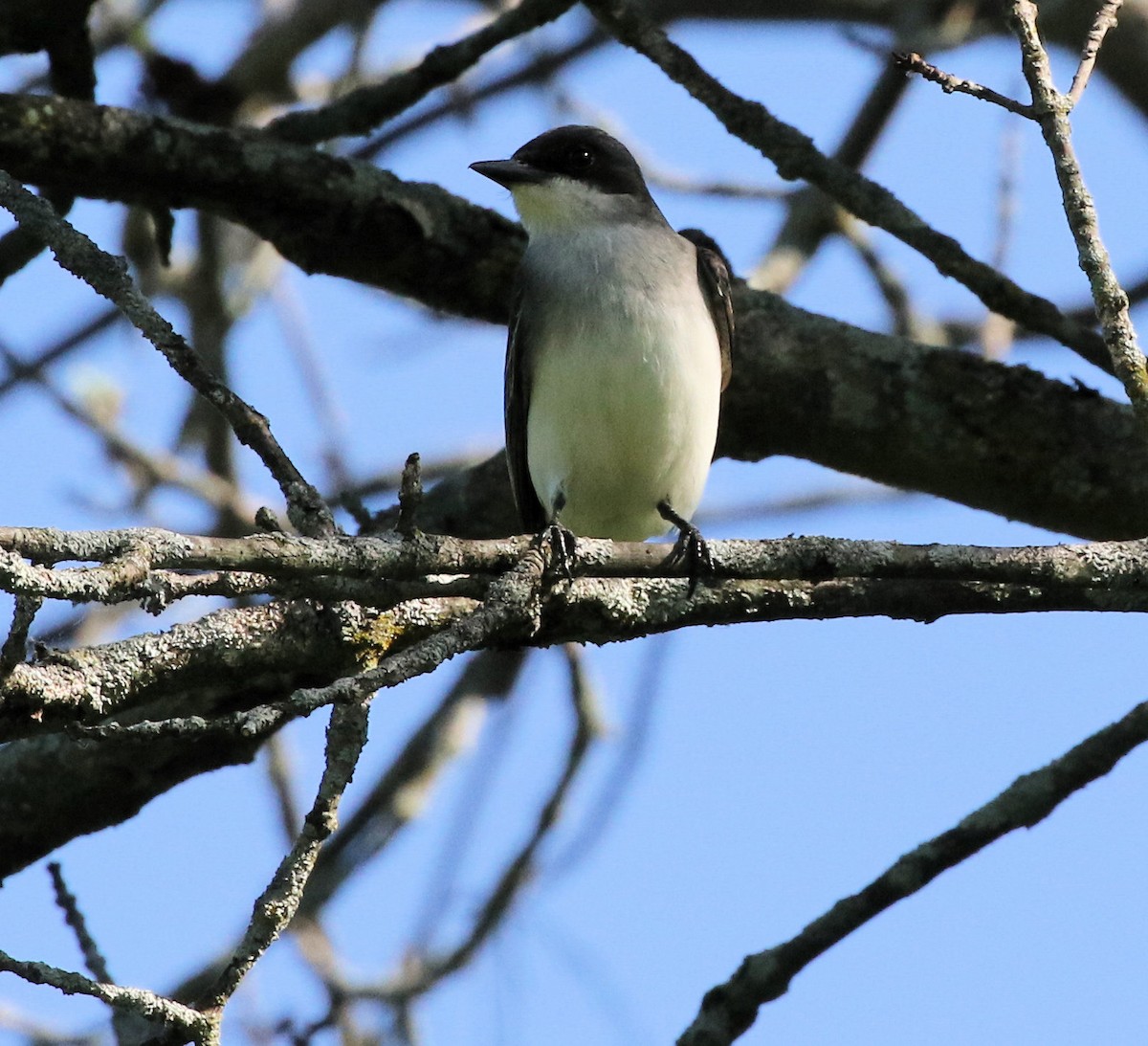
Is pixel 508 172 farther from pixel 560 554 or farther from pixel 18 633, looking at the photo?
pixel 18 633

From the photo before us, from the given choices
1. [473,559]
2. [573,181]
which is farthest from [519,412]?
[473,559]

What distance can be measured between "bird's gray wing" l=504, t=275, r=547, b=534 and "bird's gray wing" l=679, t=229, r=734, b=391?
73 centimetres

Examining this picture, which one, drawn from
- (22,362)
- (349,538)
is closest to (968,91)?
(349,538)

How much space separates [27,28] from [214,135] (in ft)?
2.67

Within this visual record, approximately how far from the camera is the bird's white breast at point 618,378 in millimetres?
6082

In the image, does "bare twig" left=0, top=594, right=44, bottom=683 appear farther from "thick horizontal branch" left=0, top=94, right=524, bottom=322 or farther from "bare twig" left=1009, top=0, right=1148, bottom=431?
"thick horizontal branch" left=0, top=94, right=524, bottom=322

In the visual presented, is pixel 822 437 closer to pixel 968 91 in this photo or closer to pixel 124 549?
pixel 968 91

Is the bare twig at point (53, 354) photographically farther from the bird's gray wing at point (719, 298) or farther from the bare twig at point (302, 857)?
the bare twig at point (302, 857)

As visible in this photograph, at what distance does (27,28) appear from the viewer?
5.94 meters

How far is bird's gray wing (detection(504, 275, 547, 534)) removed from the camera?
6.36m

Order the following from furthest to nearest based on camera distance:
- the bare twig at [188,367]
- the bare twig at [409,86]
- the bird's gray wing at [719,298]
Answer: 1. the bird's gray wing at [719,298]
2. the bare twig at [409,86]
3. the bare twig at [188,367]

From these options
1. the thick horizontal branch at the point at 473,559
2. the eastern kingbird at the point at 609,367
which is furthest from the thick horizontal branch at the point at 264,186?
the thick horizontal branch at the point at 473,559

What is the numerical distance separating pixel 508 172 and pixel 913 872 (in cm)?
366

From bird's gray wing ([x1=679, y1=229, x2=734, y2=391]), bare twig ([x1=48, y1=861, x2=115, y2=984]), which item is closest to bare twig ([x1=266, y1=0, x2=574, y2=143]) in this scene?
bird's gray wing ([x1=679, y1=229, x2=734, y2=391])
